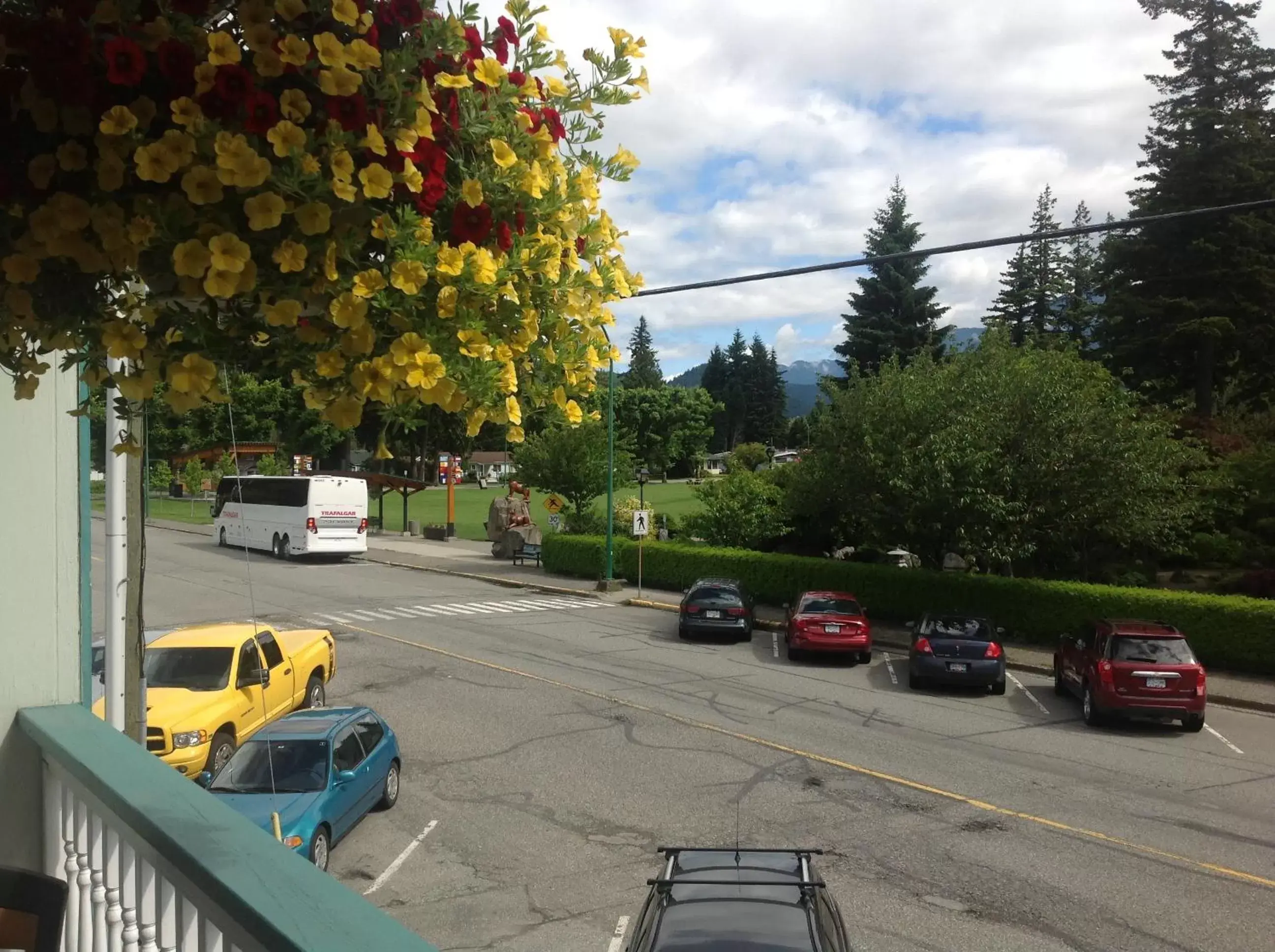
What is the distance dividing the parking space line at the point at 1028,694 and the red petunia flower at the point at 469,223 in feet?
58.7

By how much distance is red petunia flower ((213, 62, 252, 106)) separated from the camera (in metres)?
2.06

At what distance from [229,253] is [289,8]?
1.80 feet

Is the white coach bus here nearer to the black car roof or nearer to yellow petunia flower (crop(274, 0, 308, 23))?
the black car roof

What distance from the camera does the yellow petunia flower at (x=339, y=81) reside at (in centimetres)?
206

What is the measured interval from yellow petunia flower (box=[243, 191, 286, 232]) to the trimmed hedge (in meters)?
23.7

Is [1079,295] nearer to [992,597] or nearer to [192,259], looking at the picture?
[992,597]

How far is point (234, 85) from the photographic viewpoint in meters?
2.06

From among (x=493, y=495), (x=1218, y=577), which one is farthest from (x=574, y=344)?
(x=493, y=495)

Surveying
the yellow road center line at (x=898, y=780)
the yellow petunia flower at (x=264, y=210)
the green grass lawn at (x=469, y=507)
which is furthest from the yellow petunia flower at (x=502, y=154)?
the green grass lawn at (x=469, y=507)

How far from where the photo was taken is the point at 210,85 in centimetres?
206

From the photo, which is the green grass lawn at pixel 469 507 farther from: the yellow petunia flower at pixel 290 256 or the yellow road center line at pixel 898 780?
the yellow petunia flower at pixel 290 256

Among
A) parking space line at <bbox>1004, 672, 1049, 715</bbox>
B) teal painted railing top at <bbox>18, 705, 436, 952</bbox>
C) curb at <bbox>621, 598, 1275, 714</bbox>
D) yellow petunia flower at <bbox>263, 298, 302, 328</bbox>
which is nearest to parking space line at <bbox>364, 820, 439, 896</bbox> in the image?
teal painted railing top at <bbox>18, 705, 436, 952</bbox>

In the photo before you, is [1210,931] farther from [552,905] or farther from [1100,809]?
[552,905]

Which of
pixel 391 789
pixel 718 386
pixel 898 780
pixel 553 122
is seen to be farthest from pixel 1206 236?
pixel 718 386
